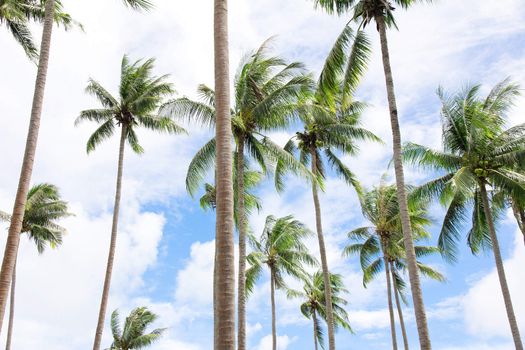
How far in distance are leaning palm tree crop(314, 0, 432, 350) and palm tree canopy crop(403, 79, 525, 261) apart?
440 centimetres

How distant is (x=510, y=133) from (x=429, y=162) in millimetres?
3097

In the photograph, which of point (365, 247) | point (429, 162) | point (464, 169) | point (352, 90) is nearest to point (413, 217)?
point (365, 247)

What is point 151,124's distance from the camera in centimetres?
2308

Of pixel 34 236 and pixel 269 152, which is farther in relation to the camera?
pixel 34 236

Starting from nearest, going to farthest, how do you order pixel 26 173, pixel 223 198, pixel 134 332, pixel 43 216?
pixel 223 198 < pixel 26 173 < pixel 43 216 < pixel 134 332

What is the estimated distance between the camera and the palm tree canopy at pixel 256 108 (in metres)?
19.1

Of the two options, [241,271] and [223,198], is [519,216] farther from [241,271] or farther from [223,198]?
[223,198]

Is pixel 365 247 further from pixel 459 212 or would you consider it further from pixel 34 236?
pixel 34 236

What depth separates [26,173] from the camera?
1138 cm

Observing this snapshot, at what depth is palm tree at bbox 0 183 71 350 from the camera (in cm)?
2828

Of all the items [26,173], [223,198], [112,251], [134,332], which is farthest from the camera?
[134,332]

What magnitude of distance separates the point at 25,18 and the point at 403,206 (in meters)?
14.5

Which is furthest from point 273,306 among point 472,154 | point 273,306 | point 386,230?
point 472,154

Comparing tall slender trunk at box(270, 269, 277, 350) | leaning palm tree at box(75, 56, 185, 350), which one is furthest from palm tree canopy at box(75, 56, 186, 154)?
tall slender trunk at box(270, 269, 277, 350)
